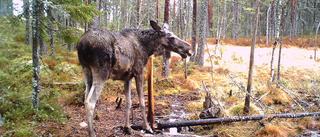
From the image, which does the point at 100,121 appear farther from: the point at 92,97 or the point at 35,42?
the point at 35,42

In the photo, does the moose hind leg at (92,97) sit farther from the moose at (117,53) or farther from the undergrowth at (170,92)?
the undergrowth at (170,92)

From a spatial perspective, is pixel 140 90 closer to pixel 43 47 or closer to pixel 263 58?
pixel 43 47

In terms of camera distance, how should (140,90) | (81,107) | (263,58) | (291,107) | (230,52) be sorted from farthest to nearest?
(230,52)
(263,58)
(291,107)
(81,107)
(140,90)

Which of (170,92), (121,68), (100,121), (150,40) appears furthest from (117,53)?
(170,92)

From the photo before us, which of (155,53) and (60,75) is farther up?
(155,53)

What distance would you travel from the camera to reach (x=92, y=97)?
371cm

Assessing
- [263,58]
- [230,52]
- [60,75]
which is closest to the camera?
[60,75]

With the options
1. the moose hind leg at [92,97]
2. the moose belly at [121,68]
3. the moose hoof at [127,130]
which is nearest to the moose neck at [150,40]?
the moose belly at [121,68]

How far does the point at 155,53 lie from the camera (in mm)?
4957

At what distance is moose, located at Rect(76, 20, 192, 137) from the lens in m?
3.70

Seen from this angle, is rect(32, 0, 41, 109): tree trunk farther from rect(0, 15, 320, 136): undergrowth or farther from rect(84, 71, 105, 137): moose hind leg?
rect(84, 71, 105, 137): moose hind leg

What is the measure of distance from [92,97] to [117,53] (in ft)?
3.24

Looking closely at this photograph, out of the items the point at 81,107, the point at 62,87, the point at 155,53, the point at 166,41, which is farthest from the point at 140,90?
the point at 62,87

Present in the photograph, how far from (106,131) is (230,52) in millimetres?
20995
